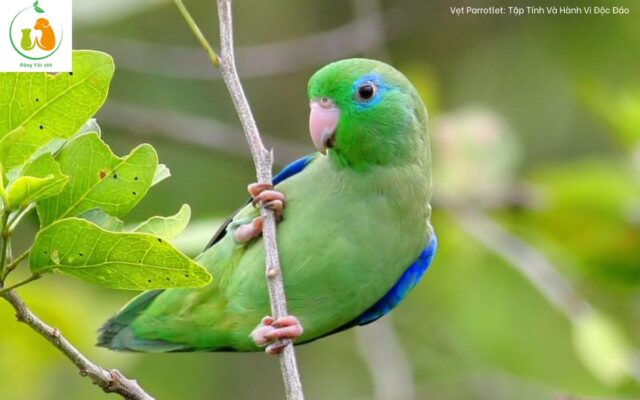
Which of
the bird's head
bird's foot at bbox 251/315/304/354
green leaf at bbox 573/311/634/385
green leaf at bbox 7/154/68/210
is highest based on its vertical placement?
green leaf at bbox 7/154/68/210

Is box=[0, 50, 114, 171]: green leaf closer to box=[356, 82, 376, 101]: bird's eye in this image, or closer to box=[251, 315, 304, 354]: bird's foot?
box=[251, 315, 304, 354]: bird's foot

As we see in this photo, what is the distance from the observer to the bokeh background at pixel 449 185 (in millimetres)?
5641

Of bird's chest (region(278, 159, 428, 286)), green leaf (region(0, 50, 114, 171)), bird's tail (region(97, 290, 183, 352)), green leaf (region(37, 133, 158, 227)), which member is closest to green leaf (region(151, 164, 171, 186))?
green leaf (region(37, 133, 158, 227))

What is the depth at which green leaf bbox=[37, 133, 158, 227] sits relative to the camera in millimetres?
2830

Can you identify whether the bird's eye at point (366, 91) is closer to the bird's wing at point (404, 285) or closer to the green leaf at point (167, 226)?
the bird's wing at point (404, 285)

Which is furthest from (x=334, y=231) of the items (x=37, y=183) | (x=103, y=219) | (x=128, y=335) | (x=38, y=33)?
(x=37, y=183)

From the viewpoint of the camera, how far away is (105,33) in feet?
25.7

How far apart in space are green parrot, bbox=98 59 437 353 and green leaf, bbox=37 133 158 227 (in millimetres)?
796

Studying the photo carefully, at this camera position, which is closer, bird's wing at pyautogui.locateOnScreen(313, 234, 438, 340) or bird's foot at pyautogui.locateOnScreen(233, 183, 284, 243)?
bird's foot at pyautogui.locateOnScreen(233, 183, 284, 243)

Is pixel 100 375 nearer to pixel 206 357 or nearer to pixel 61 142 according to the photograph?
pixel 61 142

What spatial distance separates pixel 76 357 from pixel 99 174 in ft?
1.62

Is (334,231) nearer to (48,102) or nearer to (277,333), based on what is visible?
(277,333)

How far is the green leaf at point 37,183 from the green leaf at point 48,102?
79mm

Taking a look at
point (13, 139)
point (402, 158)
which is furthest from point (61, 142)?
point (402, 158)
